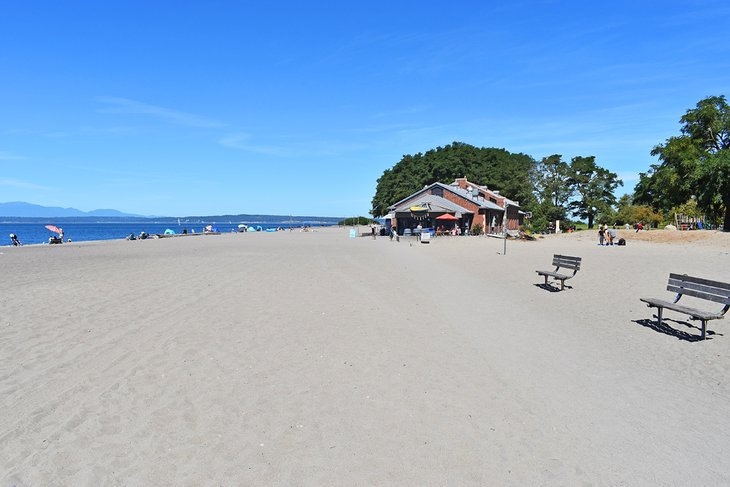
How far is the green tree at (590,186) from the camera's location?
197 feet

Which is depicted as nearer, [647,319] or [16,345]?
[16,345]

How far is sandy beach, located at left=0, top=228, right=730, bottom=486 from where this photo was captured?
153 inches

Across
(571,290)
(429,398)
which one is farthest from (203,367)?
(571,290)

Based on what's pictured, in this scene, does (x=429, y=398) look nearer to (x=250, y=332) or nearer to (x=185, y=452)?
(x=185, y=452)

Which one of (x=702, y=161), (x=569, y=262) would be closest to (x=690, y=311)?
(x=569, y=262)

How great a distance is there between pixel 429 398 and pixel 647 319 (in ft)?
21.8

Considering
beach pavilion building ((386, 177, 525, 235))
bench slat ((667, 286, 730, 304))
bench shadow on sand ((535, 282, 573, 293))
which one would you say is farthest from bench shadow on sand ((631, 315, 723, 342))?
beach pavilion building ((386, 177, 525, 235))

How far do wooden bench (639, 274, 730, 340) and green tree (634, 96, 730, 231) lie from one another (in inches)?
1252

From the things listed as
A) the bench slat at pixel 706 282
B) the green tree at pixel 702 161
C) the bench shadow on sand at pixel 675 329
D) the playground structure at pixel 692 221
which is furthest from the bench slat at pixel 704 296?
the playground structure at pixel 692 221

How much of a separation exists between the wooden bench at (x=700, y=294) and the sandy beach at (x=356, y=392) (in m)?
0.49

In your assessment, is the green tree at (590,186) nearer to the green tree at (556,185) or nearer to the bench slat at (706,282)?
the green tree at (556,185)

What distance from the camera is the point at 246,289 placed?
1281 cm

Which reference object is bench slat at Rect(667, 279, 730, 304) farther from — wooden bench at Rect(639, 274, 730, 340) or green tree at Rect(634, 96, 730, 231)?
green tree at Rect(634, 96, 730, 231)

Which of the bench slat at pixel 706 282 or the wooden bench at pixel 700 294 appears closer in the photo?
the wooden bench at pixel 700 294
